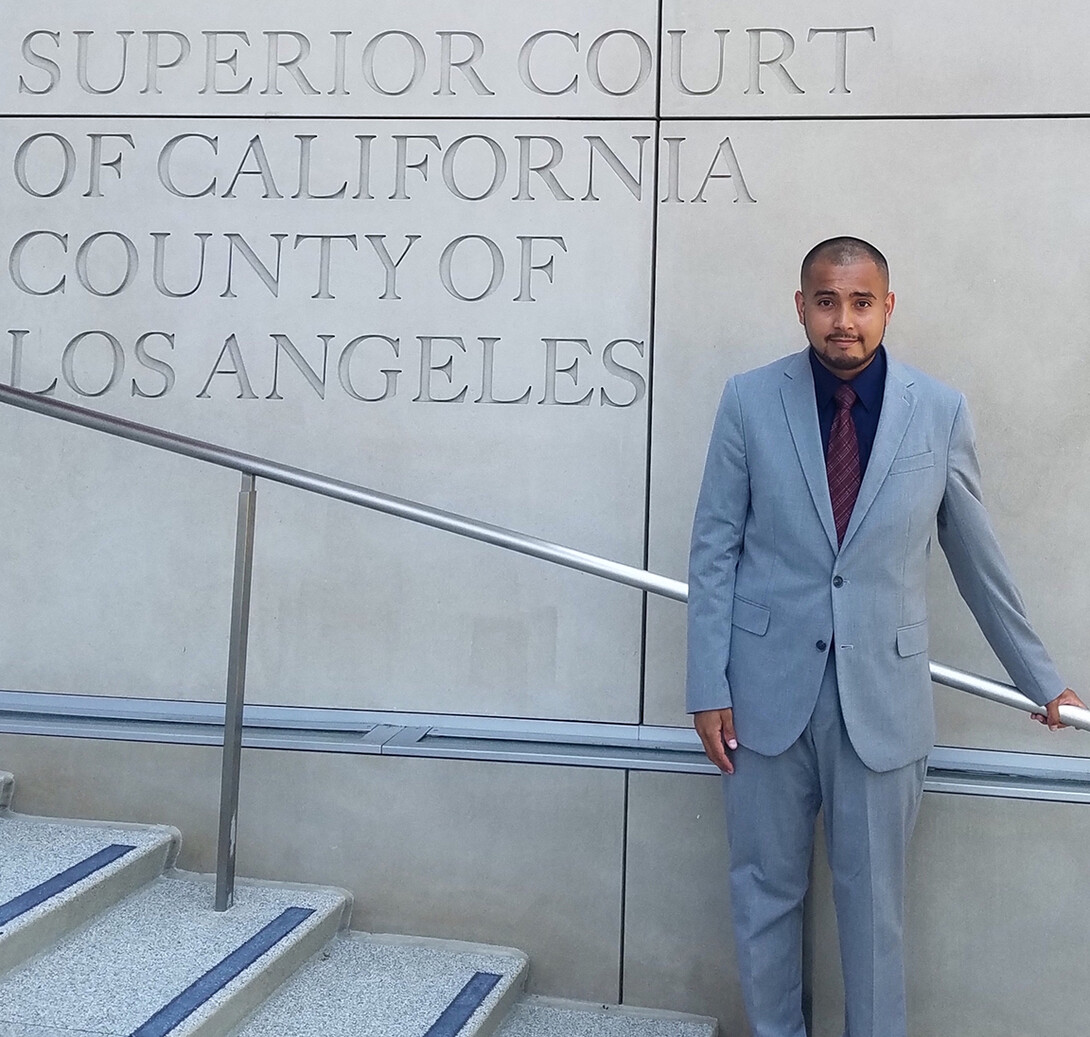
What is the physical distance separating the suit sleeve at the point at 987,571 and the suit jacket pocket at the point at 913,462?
7cm

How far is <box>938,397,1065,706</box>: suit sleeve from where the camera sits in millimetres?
2516

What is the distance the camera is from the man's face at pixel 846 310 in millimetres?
2398

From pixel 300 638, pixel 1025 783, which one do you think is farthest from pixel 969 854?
pixel 300 638

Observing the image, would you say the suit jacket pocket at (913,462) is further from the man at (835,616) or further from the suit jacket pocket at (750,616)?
the suit jacket pocket at (750,616)

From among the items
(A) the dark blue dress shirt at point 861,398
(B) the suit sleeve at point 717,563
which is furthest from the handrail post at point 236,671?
(A) the dark blue dress shirt at point 861,398

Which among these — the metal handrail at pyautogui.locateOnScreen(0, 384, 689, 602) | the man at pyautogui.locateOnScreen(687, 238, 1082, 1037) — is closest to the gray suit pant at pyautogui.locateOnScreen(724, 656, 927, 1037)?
the man at pyautogui.locateOnScreen(687, 238, 1082, 1037)

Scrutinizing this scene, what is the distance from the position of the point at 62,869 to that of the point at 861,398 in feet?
6.80

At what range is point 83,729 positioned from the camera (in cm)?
319

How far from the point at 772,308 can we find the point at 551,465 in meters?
0.73

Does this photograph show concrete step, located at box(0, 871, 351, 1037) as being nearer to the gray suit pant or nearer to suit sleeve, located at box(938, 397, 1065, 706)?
the gray suit pant

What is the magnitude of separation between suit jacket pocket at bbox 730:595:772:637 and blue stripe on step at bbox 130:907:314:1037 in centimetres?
125

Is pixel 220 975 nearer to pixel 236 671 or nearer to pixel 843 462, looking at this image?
pixel 236 671

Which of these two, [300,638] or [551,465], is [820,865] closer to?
[551,465]

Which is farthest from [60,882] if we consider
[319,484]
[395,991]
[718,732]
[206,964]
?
[718,732]
